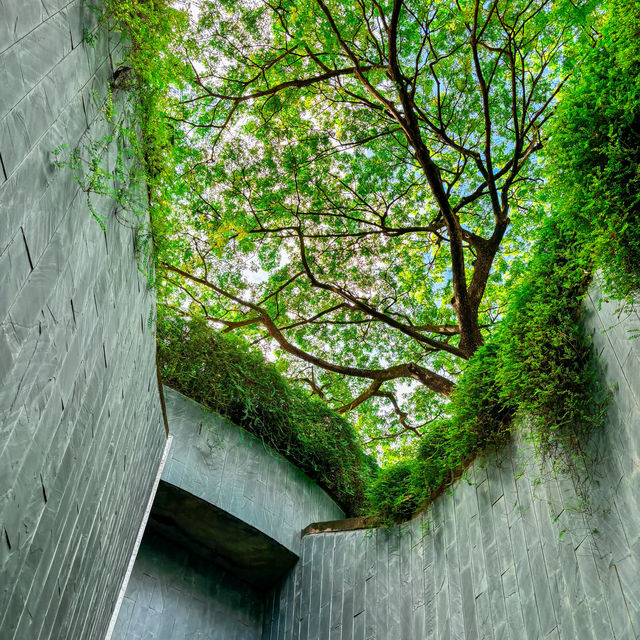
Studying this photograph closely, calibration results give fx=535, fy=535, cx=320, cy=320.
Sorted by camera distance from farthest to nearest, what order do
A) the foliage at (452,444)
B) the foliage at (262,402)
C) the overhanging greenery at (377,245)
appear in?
the foliage at (262,402)
the foliage at (452,444)
the overhanging greenery at (377,245)

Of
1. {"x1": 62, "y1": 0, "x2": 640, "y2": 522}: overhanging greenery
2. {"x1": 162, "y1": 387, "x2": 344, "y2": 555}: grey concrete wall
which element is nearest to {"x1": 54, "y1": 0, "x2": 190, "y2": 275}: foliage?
{"x1": 62, "y1": 0, "x2": 640, "y2": 522}: overhanging greenery

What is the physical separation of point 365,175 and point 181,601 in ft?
20.1

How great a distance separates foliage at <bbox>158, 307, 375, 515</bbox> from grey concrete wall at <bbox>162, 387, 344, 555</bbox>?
162mm

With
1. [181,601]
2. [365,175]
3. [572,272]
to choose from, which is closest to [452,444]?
[572,272]

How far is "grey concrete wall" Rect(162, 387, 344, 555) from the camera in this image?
17.8 feet

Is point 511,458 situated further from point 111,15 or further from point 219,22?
point 219,22

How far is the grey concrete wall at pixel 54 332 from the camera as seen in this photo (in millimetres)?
1421

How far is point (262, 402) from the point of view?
6.32 metres

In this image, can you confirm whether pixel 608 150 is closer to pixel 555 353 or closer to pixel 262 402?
pixel 555 353

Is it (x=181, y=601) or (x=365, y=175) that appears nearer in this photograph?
(x=181, y=601)

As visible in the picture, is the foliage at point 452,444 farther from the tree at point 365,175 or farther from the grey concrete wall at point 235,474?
the tree at point 365,175

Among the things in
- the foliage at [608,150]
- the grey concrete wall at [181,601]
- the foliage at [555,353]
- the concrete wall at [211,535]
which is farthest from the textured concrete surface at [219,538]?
the foliage at [608,150]

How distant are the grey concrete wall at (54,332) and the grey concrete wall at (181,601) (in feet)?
8.57

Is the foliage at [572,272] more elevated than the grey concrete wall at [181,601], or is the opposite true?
the foliage at [572,272]
